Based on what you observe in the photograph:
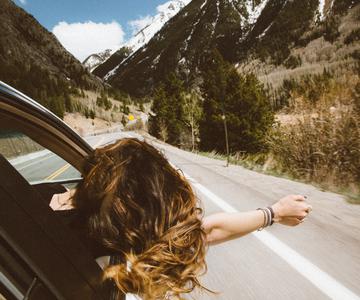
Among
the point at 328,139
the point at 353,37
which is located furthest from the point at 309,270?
the point at 353,37

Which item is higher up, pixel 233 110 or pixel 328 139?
pixel 233 110

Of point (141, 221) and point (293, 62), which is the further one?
point (293, 62)

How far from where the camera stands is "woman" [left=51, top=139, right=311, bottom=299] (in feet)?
4.42

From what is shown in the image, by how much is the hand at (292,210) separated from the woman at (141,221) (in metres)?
0.59

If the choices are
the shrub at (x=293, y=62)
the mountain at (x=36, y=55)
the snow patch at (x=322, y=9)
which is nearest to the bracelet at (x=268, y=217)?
the shrub at (x=293, y=62)

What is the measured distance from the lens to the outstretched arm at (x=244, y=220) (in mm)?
1696

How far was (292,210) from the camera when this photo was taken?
1927 mm

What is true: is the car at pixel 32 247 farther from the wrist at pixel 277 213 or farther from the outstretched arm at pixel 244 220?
the wrist at pixel 277 213

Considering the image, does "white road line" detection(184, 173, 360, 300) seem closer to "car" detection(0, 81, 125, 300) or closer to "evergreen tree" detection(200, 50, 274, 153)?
"car" detection(0, 81, 125, 300)

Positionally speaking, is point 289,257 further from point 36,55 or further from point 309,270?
point 36,55

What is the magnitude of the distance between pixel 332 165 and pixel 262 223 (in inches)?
264

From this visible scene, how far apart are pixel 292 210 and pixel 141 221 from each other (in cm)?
94

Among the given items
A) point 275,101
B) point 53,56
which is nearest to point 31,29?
point 53,56

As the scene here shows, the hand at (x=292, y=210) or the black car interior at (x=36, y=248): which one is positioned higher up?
the black car interior at (x=36, y=248)
